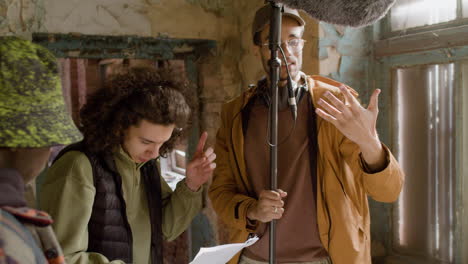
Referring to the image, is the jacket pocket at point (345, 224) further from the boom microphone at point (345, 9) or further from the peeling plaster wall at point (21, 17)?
the peeling plaster wall at point (21, 17)

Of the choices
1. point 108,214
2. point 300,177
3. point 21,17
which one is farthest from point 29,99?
point 21,17

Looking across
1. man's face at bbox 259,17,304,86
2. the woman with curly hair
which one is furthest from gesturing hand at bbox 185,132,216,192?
man's face at bbox 259,17,304,86

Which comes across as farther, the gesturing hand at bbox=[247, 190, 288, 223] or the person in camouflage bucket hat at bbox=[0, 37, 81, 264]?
the gesturing hand at bbox=[247, 190, 288, 223]

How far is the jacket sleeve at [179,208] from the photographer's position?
1.61 metres

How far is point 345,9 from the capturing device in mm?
1309

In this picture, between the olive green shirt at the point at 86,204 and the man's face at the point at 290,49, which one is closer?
the olive green shirt at the point at 86,204

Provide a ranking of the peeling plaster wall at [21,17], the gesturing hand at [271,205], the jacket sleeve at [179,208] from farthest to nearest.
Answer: the peeling plaster wall at [21,17] → the jacket sleeve at [179,208] → the gesturing hand at [271,205]

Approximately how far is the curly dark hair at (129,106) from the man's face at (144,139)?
16mm

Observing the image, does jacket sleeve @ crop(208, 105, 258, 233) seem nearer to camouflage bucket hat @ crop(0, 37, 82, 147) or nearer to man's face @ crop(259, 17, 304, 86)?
man's face @ crop(259, 17, 304, 86)

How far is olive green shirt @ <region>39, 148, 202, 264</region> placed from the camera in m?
1.24

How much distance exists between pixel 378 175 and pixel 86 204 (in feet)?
2.86

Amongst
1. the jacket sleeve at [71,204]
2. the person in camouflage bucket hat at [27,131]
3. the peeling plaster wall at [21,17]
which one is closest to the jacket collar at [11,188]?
the person in camouflage bucket hat at [27,131]

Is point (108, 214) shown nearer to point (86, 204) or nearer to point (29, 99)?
point (86, 204)

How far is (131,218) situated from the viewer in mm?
1492
